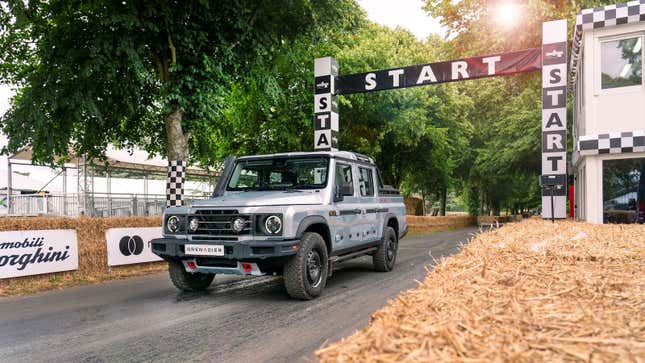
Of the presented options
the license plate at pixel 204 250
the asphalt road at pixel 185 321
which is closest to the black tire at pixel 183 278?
the asphalt road at pixel 185 321

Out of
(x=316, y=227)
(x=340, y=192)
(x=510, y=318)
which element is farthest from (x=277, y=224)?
(x=510, y=318)

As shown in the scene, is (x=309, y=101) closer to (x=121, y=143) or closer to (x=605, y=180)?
(x=121, y=143)

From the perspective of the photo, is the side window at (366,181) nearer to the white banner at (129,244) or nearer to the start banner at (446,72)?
the white banner at (129,244)

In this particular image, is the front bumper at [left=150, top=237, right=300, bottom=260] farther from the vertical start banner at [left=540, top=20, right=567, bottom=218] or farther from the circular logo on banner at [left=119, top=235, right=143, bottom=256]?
the vertical start banner at [left=540, top=20, right=567, bottom=218]

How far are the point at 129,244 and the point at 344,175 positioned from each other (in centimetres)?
533

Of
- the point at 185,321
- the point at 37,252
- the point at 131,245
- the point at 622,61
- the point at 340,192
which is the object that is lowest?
the point at 185,321

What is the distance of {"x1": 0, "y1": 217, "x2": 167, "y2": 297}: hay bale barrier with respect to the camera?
8.35m

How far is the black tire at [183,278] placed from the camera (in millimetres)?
7578

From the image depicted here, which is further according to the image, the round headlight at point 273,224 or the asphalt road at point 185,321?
the round headlight at point 273,224

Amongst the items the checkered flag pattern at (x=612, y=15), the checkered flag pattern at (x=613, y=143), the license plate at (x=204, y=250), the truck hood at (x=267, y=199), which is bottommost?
the license plate at (x=204, y=250)

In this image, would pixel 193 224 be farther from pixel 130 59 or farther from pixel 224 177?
pixel 130 59

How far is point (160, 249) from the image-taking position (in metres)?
7.12

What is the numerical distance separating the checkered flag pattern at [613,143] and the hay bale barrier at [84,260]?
395 inches

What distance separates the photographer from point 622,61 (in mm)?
10445
